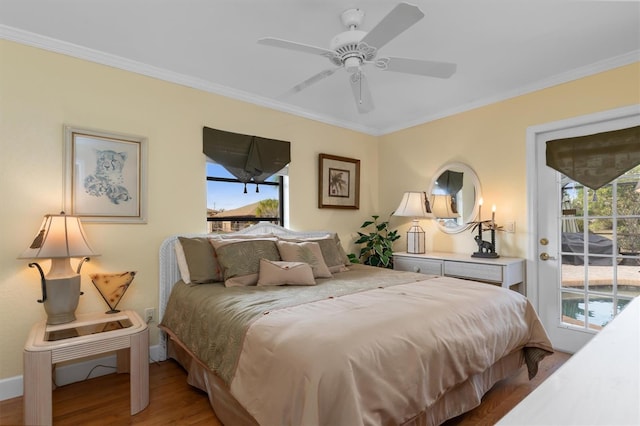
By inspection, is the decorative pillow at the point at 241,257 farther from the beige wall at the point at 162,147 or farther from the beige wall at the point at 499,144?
the beige wall at the point at 499,144

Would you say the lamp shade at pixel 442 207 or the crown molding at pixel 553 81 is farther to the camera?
the lamp shade at pixel 442 207

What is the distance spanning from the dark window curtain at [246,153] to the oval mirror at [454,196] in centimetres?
177

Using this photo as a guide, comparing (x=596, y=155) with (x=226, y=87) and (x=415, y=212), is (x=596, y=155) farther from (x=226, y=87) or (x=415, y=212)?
(x=226, y=87)

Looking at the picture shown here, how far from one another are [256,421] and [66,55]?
279 cm

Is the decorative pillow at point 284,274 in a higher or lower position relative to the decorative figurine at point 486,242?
lower

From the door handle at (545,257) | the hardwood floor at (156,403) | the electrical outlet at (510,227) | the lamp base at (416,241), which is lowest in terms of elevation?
the hardwood floor at (156,403)

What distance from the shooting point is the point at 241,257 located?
2625 millimetres

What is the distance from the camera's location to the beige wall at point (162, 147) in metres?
2.26

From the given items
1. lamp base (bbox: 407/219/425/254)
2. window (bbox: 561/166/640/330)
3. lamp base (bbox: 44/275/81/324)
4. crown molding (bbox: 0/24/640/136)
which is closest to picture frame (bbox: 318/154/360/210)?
crown molding (bbox: 0/24/640/136)

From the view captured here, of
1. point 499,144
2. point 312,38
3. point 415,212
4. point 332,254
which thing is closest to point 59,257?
point 332,254

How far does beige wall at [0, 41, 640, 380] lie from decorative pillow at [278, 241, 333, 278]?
2.80 feet

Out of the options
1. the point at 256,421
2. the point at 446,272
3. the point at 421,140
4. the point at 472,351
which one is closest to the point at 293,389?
the point at 256,421

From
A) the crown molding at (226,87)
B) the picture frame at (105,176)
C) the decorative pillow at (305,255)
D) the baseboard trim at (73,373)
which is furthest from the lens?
the decorative pillow at (305,255)

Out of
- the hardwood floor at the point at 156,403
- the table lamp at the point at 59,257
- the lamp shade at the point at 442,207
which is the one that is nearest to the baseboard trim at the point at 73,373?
the hardwood floor at the point at 156,403
